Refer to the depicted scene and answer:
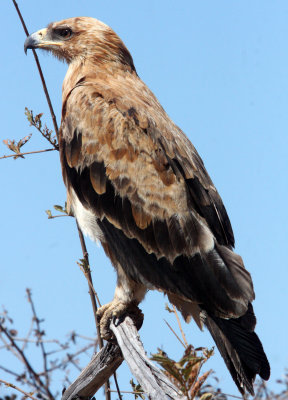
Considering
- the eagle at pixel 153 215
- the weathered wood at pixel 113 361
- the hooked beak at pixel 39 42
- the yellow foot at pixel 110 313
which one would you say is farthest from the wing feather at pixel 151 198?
the hooked beak at pixel 39 42

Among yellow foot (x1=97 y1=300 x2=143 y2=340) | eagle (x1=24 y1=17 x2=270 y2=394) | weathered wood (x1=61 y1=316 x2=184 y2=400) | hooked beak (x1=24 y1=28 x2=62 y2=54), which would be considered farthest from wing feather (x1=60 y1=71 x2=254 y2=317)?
hooked beak (x1=24 y1=28 x2=62 y2=54)

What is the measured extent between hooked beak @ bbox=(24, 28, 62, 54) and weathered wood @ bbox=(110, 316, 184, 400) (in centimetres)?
262

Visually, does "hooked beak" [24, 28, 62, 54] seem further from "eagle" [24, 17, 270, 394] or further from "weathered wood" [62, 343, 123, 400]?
"weathered wood" [62, 343, 123, 400]

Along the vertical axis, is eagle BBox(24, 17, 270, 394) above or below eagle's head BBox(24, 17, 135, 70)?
below

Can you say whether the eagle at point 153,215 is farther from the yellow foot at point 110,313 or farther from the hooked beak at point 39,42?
the hooked beak at point 39,42

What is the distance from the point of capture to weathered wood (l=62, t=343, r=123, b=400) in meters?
4.40

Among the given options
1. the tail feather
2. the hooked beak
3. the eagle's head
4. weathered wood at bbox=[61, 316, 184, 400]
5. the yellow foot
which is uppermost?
the hooked beak

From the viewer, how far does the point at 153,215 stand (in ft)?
15.3

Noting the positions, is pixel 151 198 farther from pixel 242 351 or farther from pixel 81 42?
pixel 81 42

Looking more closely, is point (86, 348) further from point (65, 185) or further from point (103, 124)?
point (103, 124)

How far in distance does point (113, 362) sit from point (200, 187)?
1347 millimetres

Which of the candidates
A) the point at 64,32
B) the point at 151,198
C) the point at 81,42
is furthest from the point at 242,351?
the point at 64,32

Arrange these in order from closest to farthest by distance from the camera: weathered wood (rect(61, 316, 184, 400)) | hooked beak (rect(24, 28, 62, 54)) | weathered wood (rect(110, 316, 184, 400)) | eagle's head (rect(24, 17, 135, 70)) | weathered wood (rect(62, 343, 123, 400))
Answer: weathered wood (rect(110, 316, 184, 400))
weathered wood (rect(61, 316, 184, 400))
weathered wood (rect(62, 343, 123, 400))
eagle's head (rect(24, 17, 135, 70))
hooked beak (rect(24, 28, 62, 54))

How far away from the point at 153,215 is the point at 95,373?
1.13 metres
